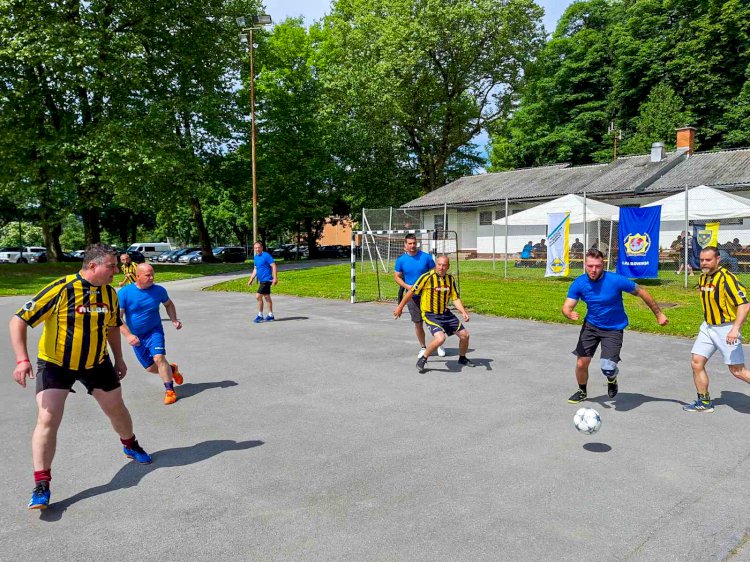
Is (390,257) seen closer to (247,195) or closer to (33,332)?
(33,332)

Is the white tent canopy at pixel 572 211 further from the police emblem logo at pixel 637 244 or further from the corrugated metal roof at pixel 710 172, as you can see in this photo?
the corrugated metal roof at pixel 710 172

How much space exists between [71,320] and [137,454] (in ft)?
4.41

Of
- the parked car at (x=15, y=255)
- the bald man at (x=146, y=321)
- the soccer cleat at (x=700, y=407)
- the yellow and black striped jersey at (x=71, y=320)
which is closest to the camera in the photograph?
the yellow and black striped jersey at (x=71, y=320)

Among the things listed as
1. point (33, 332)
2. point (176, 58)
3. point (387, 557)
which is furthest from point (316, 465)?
point (176, 58)

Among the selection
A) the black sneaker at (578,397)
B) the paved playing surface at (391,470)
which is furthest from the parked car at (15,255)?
the black sneaker at (578,397)

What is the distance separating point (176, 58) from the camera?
3077 cm

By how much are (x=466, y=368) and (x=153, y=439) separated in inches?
180

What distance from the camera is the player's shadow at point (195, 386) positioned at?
24.1ft

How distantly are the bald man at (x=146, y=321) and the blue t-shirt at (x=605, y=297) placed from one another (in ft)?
16.3

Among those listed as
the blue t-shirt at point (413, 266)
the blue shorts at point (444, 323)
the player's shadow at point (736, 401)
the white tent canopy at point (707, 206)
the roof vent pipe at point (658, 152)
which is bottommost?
the player's shadow at point (736, 401)

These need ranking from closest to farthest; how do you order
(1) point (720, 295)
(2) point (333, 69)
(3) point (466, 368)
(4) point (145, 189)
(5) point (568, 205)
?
(1) point (720, 295) < (3) point (466, 368) < (5) point (568, 205) < (4) point (145, 189) < (2) point (333, 69)

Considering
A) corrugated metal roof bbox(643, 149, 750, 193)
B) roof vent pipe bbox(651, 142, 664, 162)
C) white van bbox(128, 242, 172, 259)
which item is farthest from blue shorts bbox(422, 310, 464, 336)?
white van bbox(128, 242, 172, 259)

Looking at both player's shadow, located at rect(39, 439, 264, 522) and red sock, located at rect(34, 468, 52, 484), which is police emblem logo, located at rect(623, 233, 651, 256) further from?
red sock, located at rect(34, 468, 52, 484)

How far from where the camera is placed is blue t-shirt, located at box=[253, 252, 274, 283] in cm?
1346
